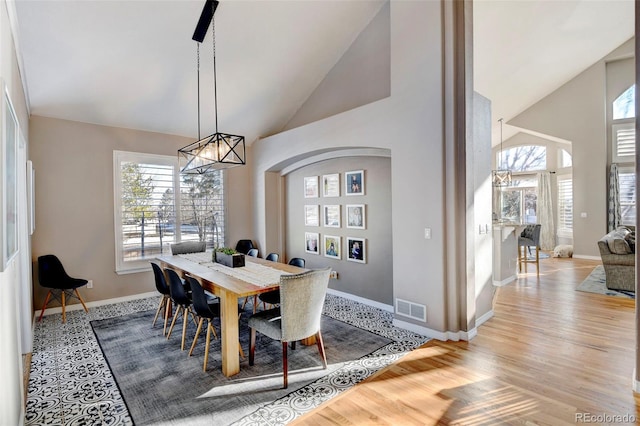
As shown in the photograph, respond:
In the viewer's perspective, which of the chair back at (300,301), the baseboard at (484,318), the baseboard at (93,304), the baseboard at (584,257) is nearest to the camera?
the chair back at (300,301)

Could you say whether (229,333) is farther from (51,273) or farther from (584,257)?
(584,257)

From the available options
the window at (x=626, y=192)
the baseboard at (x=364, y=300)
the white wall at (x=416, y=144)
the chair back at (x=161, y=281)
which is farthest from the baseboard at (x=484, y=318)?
the window at (x=626, y=192)

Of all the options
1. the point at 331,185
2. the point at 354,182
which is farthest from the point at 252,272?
the point at 331,185

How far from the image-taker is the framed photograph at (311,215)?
564 centimetres

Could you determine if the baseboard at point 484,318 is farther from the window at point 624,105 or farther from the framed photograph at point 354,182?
the window at point 624,105

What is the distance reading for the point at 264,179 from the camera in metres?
6.27

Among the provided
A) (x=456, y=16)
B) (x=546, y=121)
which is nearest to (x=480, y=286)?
(x=456, y=16)

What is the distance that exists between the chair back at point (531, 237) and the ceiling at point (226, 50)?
3114 mm

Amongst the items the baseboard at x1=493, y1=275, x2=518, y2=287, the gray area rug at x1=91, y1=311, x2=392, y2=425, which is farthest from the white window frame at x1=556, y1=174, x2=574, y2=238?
the gray area rug at x1=91, y1=311, x2=392, y2=425

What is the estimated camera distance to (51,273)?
4262 millimetres

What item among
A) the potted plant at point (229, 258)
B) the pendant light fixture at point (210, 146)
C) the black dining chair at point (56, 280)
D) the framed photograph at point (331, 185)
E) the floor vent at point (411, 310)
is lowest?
the floor vent at point (411, 310)

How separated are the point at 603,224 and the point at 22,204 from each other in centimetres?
1111

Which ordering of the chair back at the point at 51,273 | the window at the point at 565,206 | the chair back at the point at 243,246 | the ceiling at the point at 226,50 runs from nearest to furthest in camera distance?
the ceiling at the point at 226,50 < the chair back at the point at 51,273 < the chair back at the point at 243,246 < the window at the point at 565,206

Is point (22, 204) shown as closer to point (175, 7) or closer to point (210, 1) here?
point (175, 7)
